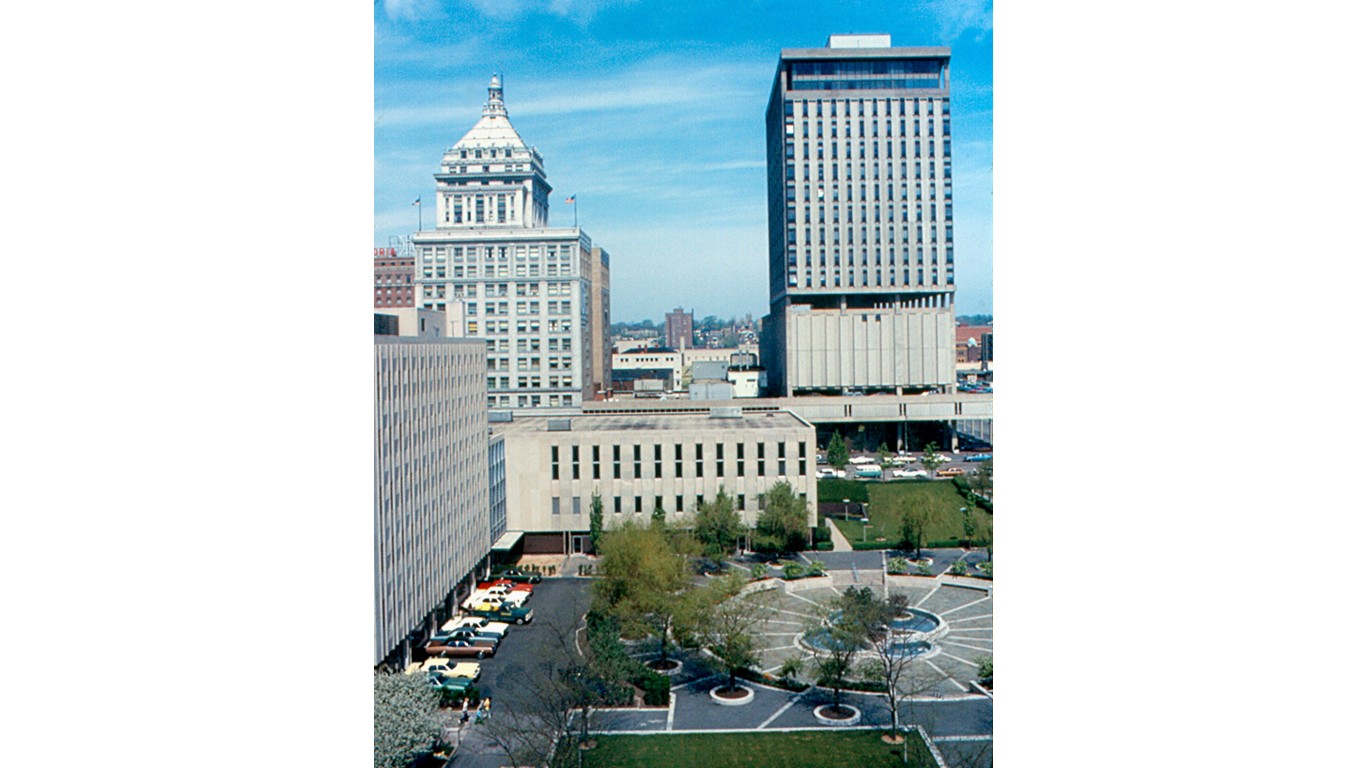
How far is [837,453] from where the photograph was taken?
7.79 meters

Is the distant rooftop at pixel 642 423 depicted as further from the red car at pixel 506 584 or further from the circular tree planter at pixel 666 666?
the circular tree planter at pixel 666 666

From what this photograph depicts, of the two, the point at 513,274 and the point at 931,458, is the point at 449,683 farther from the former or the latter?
the point at 931,458

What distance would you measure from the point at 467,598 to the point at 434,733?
1.91 meters

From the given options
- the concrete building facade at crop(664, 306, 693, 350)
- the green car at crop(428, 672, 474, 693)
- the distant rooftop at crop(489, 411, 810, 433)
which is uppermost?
the concrete building facade at crop(664, 306, 693, 350)

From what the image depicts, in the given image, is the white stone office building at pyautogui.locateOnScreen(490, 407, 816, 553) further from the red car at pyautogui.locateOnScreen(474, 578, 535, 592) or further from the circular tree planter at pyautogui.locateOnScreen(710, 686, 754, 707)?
the circular tree planter at pyautogui.locateOnScreen(710, 686, 754, 707)

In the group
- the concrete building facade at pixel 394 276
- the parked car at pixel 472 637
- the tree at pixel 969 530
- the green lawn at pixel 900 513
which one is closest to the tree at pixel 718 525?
the green lawn at pixel 900 513

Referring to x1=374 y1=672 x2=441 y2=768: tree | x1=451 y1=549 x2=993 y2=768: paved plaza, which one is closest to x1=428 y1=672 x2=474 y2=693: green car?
x1=451 y1=549 x2=993 y2=768: paved plaza

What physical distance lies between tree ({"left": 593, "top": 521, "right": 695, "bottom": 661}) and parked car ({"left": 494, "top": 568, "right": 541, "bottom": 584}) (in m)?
0.71

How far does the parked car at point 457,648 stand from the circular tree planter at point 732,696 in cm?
142

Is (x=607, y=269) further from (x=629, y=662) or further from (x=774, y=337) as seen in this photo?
(x=774, y=337)

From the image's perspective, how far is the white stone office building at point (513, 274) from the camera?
5594 mm

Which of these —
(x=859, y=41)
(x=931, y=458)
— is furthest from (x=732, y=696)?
(x=859, y=41)

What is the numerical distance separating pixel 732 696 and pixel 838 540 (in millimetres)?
1871

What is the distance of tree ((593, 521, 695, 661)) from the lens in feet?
18.7
